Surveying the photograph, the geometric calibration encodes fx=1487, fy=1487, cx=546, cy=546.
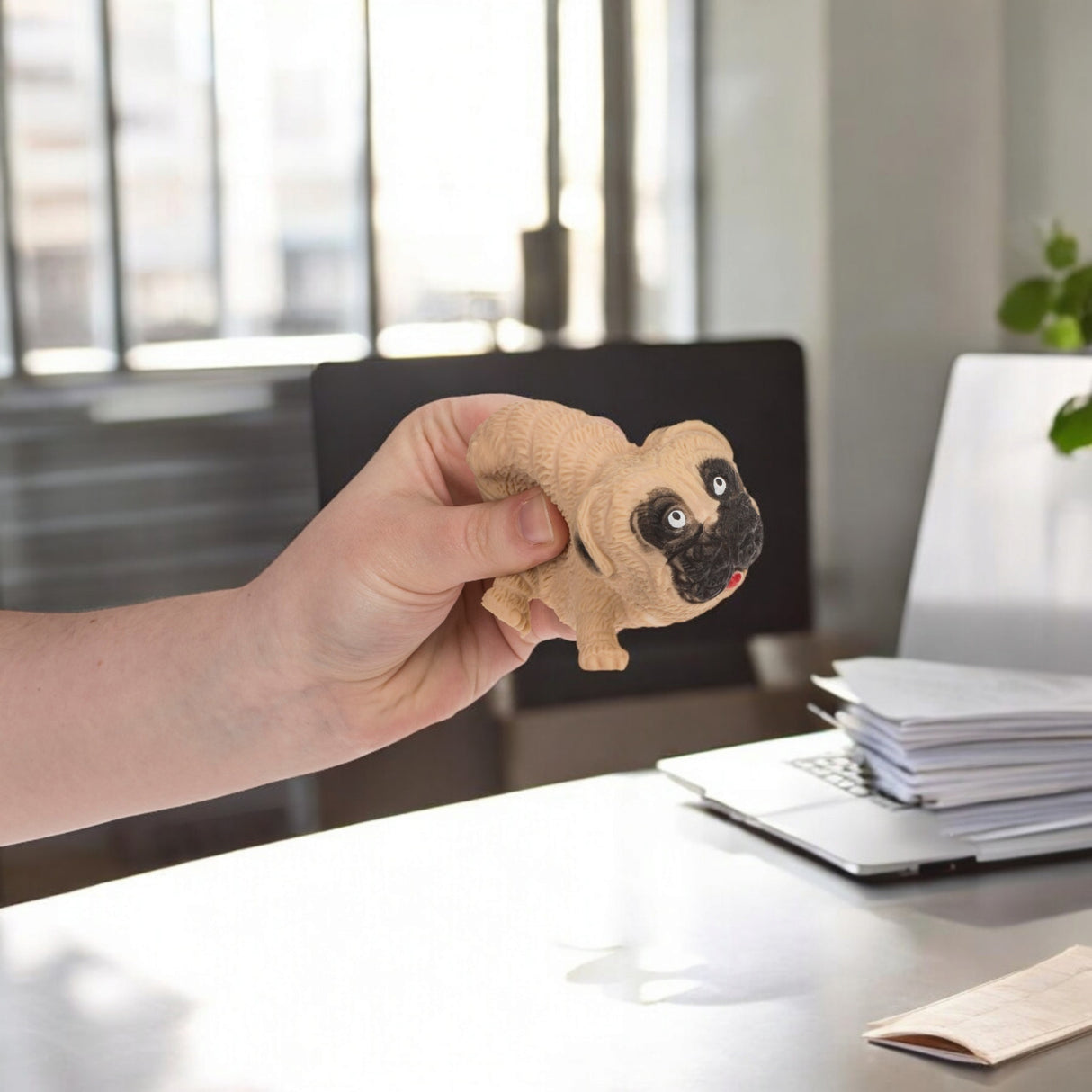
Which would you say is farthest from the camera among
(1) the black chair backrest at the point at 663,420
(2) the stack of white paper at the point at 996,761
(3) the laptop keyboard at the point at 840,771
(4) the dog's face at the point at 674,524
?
(1) the black chair backrest at the point at 663,420

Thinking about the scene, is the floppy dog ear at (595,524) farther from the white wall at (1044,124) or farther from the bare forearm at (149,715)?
the white wall at (1044,124)

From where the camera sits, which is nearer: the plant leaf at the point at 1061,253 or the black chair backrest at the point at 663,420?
the black chair backrest at the point at 663,420

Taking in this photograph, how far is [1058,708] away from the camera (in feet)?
3.53

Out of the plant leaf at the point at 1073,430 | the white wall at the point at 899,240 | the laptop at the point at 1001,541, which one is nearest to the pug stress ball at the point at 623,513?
the laptop at the point at 1001,541

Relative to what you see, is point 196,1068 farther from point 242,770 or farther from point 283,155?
point 283,155

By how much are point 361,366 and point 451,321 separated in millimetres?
2476

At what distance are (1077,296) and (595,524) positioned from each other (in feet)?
5.50

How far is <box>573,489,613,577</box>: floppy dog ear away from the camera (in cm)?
72

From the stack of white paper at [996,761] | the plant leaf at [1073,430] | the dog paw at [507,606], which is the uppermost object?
the plant leaf at [1073,430]

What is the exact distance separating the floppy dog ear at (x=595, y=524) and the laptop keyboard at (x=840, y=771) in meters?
0.49

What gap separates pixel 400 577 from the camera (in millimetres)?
806

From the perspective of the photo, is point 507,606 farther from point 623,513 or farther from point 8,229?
point 8,229

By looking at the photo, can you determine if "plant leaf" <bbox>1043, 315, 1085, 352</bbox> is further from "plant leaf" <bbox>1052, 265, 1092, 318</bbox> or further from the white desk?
the white desk

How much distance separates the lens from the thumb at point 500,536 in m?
0.77
